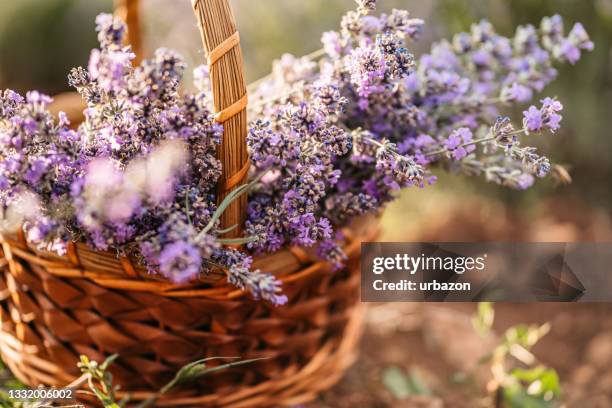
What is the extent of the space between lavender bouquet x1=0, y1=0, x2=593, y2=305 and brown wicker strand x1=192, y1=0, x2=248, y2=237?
0.02 meters

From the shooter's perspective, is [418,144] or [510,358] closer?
[418,144]

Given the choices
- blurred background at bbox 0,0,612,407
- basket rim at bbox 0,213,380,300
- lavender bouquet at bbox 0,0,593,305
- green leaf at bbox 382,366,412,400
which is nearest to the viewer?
lavender bouquet at bbox 0,0,593,305

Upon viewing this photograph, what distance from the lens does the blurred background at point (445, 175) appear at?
118cm

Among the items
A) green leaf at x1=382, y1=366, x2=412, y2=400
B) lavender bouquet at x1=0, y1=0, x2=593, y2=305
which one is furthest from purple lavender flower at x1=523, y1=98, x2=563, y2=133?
green leaf at x1=382, y1=366, x2=412, y2=400

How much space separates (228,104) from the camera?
626 mm

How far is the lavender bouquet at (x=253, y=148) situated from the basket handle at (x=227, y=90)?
0.02m

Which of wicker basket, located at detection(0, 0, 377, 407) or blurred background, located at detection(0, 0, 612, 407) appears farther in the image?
blurred background, located at detection(0, 0, 612, 407)

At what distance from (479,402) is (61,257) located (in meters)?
0.75

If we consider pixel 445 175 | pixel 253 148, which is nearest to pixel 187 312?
pixel 253 148

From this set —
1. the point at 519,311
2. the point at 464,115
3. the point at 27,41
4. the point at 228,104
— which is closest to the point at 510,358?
the point at 519,311

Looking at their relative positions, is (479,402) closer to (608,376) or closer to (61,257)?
(608,376)

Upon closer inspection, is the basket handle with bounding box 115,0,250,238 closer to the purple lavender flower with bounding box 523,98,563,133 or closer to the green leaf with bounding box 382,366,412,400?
the purple lavender flower with bounding box 523,98,563,133

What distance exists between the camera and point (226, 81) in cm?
62

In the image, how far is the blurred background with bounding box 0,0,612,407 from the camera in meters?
1.18
